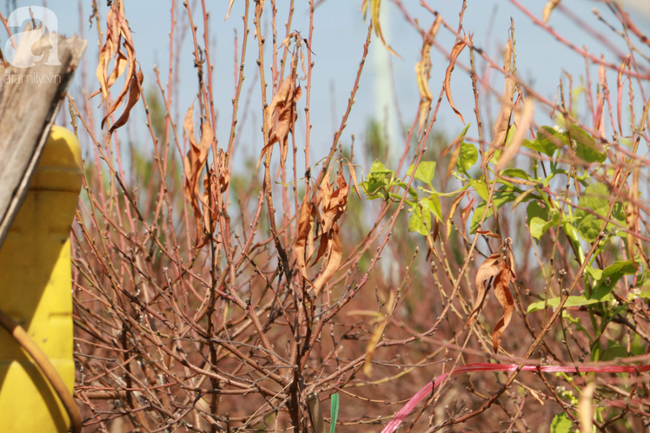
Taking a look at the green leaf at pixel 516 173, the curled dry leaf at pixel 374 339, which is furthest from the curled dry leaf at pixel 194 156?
the green leaf at pixel 516 173

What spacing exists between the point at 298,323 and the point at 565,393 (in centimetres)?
89

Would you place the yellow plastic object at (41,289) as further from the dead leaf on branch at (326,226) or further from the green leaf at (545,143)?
the green leaf at (545,143)

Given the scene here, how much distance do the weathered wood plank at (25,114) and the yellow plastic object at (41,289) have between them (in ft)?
0.25

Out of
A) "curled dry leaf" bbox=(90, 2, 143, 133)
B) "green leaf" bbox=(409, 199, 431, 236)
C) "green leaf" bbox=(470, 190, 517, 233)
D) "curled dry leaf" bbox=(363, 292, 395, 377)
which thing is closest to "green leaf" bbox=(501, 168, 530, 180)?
"green leaf" bbox=(470, 190, 517, 233)

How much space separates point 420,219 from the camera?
5.43 feet

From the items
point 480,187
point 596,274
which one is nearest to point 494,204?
point 480,187

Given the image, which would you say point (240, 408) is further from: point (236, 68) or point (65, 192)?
point (65, 192)

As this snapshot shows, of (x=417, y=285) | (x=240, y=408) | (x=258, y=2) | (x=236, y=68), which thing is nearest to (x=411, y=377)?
(x=417, y=285)

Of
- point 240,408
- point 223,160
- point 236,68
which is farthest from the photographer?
point 240,408

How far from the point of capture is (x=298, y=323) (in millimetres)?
1433

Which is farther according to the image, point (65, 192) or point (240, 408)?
point (240, 408)

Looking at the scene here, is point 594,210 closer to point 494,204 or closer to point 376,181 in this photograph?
point 494,204

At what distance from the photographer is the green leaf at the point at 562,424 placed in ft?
5.24

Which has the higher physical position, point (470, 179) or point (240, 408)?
point (470, 179)
